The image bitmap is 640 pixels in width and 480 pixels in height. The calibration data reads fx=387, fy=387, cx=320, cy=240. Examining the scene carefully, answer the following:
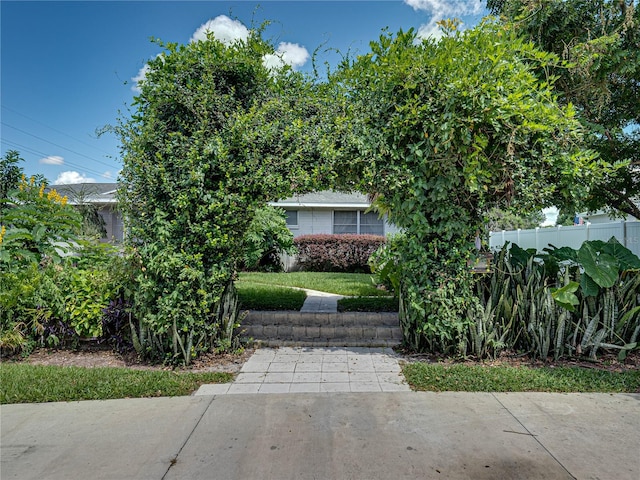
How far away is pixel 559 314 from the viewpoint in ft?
15.6

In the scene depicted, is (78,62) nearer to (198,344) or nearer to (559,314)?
(198,344)

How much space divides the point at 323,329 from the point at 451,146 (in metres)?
3.16

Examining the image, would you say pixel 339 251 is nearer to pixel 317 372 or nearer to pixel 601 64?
pixel 601 64

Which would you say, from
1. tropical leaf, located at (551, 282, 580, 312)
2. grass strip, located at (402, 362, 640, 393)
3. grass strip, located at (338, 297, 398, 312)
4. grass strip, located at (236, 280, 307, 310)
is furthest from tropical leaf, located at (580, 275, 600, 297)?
grass strip, located at (236, 280, 307, 310)

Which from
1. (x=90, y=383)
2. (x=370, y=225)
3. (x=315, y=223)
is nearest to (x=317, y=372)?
(x=90, y=383)

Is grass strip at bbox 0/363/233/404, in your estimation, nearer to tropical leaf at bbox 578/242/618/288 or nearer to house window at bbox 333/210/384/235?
tropical leaf at bbox 578/242/618/288

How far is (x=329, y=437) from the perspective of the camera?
3.05 metres

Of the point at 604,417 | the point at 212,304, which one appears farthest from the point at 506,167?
the point at 212,304

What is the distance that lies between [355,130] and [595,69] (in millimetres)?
4416

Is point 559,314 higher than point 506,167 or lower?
lower

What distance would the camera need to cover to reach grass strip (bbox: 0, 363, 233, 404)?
385 cm

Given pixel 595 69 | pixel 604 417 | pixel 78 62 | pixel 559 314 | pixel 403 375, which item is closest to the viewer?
pixel 604 417

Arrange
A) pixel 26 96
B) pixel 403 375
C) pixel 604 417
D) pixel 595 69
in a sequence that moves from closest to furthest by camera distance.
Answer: pixel 604 417, pixel 403 375, pixel 595 69, pixel 26 96

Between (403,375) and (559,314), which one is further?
(559,314)
